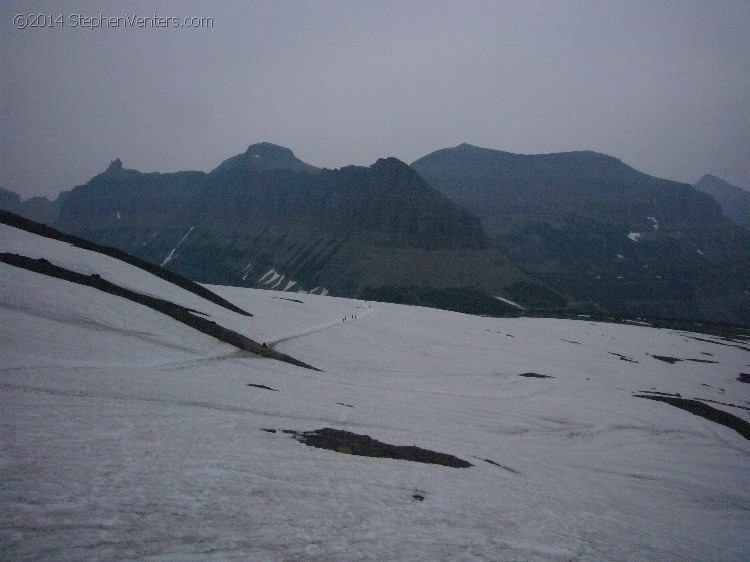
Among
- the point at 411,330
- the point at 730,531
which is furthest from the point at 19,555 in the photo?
the point at 411,330

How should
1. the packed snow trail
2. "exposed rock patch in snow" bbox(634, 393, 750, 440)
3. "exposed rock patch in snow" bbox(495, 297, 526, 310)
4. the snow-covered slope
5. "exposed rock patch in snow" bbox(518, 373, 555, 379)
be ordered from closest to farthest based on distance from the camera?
the snow-covered slope
"exposed rock patch in snow" bbox(634, 393, 750, 440)
the packed snow trail
"exposed rock patch in snow" bbox(518, 373, 555, 379)
"exposed rock patch in snow" bbox(495, 297, 526, 310)

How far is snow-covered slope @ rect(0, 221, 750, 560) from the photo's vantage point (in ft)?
23.9

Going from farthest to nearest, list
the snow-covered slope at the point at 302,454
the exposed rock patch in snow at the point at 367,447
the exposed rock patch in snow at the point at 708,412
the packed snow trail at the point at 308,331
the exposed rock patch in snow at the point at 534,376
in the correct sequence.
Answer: the exposed rock patch in snow at the point at 534,376, the packed snow trail at the point at 308,331, the exposed rock patch in snow at the point at 708,412, the exposed rock patch in snow at the point at 367,447, the snow-covered slope at the point at 302,454

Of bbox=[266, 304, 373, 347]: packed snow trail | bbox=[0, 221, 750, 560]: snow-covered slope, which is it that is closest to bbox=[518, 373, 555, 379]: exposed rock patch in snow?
bbox=[0, 221, 750, 560]: snow-covered slope

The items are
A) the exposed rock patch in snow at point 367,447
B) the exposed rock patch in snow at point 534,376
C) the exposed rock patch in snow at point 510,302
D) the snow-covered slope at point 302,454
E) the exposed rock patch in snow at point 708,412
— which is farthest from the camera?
the exposed rock patch in snow at point 510,302

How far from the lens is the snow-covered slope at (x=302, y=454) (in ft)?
23.9

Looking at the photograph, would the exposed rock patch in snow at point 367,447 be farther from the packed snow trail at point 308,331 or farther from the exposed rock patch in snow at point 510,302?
the exposed rock patch in snow at point 510,302

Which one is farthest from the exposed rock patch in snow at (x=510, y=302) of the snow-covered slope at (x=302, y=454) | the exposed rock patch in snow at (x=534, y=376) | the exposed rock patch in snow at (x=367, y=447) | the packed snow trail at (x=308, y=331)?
the exposed rock patch in snow at (x=367, y=447)

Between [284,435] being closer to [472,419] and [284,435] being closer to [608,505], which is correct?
[608,505]

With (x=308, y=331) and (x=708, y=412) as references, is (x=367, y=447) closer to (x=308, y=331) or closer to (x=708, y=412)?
(x=708, y=412)

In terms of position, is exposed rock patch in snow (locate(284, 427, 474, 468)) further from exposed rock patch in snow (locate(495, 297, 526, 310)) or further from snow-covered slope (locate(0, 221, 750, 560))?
exposed rock patch in snow (locate(495, 297, 526, 310))

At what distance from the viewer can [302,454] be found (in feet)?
37.6

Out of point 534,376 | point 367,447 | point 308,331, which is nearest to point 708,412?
point 534,376

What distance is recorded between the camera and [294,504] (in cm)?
851
